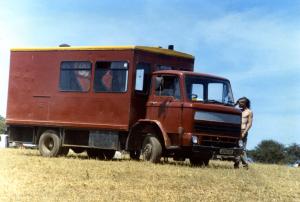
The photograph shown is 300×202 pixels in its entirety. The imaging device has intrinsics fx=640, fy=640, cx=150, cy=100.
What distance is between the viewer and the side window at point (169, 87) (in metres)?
16.7

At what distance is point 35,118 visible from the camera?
20172mm

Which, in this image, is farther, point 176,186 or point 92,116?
point 92,116

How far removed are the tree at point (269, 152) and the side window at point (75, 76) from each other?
8265 cm

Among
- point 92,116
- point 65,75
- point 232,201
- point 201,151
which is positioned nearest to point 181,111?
point 201,151

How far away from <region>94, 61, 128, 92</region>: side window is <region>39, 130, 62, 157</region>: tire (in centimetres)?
235

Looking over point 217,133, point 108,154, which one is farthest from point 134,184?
point 108,154

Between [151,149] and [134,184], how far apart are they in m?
5.12

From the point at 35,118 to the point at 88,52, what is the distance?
2972mm

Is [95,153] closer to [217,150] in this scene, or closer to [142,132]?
[142,132]

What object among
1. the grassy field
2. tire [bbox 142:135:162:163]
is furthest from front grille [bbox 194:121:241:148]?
the grassy field

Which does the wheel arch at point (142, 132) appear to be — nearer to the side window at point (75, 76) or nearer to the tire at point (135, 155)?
the tire at point (135, 155)

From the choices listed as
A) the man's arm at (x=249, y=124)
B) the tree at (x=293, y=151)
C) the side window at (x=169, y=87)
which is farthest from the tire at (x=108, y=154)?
the tree at (x=293, y=151)

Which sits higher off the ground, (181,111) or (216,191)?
(181,111)

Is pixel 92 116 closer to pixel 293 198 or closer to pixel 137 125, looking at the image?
pixel 137 125
